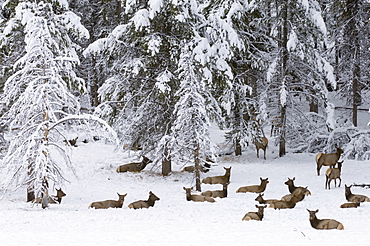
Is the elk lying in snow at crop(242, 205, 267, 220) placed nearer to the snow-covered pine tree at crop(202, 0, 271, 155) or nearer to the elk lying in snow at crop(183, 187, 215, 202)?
the elk lying in snow at crop(183, 187, 215, 202)

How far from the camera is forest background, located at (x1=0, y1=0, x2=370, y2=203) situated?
12.4 meters

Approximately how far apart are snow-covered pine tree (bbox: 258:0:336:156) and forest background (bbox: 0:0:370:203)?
0.07 meters

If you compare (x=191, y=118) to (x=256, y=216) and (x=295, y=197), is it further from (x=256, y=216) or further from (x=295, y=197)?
(x=256, y=216)

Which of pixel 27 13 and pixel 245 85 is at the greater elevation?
pixel 27 13

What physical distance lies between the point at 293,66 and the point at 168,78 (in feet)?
27.2

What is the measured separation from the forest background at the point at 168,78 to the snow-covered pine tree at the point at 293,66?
0.24 ft

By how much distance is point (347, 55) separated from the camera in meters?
24.8

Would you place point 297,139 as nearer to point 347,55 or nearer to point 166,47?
point 347,55

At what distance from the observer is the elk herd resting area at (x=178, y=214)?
785cm

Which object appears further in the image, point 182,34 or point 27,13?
point 182,34


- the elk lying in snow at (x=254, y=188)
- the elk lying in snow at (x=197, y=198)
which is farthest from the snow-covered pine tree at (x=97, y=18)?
the elk lying in snow at (x=197, y=198)

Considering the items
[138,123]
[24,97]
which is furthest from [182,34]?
[24,97]

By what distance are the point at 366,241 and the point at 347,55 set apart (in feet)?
64.2

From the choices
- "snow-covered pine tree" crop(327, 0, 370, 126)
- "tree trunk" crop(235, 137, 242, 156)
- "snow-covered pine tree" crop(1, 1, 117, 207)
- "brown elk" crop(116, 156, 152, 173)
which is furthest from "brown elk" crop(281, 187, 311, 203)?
"snow-covered pine tree" crop(327, 0, 370, 126)
